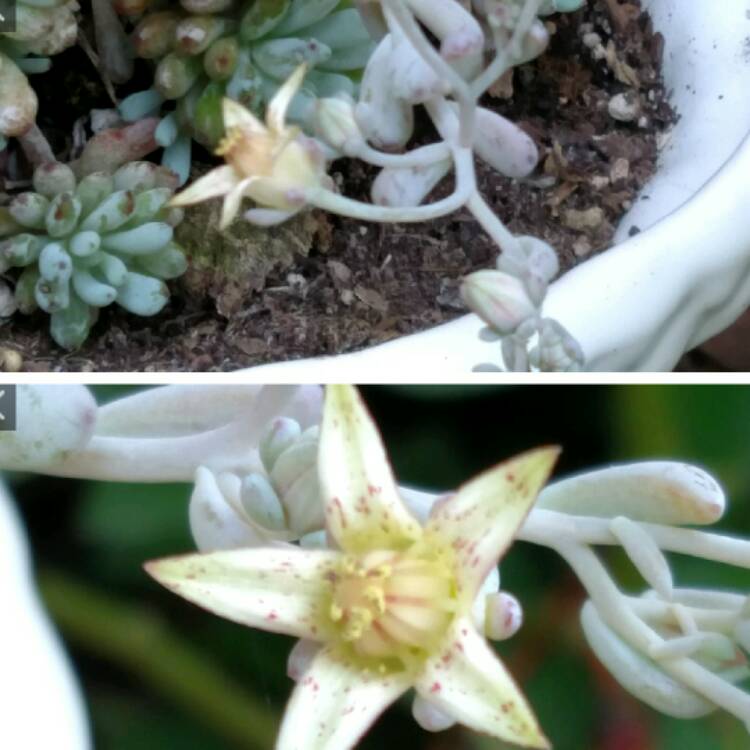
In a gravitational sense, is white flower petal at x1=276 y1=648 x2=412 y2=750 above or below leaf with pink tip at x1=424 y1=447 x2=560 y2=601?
below

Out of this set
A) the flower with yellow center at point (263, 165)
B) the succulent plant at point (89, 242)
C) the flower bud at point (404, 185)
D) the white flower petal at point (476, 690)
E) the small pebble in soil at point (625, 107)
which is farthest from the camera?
the small pebble in soil at point (625, 107)

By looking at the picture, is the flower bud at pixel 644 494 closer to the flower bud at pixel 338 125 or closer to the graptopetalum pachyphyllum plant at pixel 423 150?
the graptopetalum pachyphyllum plant at pixel 423 150

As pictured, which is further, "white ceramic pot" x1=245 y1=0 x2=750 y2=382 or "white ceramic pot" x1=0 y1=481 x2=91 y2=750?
"white ceramic pot" x1=245 y1=0 x2=750 y2=382

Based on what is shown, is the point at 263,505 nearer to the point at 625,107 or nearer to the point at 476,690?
the point at 476,690

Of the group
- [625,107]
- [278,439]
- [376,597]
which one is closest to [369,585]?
[376,597]

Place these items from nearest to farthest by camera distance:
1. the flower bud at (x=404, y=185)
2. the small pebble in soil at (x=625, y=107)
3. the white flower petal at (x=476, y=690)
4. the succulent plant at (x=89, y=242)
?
1. the white flower petal at (x=476, y=690)
2. the flower bud at (x=404, y=185)
3. the succulent plant at (x=89, y=242)
4. the small pebble in soil at (x=625, y=107)

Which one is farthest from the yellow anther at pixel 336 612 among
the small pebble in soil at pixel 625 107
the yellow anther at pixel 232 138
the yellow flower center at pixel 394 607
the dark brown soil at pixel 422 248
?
the small pebble in soil at pixel 625 107

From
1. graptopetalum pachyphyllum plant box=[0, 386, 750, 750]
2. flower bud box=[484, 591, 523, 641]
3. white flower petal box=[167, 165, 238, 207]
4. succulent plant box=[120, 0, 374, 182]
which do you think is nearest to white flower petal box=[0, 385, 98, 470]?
graptopetalum pachyphyllum plant box=[0, 386, 750, 750]

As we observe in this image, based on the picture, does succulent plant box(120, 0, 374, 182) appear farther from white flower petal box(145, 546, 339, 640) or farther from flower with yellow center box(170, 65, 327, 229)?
white flower petal box(145, 546, 339, 640)
